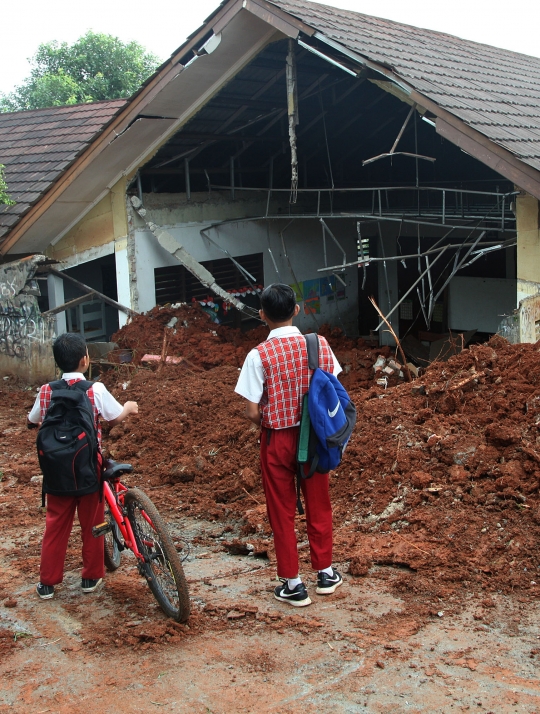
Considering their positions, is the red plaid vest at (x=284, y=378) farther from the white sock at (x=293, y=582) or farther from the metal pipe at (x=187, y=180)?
the metal pipe at (x=187, y=180)

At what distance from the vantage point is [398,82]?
26.7 feet

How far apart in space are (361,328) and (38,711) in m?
13.9

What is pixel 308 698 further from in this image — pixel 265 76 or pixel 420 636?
pixel 265 76

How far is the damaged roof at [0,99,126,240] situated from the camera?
1104 centimetres

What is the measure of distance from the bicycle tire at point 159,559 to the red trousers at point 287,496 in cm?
61

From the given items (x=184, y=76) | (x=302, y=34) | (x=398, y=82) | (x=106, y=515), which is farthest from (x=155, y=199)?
(x=106, y=515)

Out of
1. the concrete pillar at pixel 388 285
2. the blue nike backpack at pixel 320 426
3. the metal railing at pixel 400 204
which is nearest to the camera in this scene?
the blue nike backpack at pixel 320 426

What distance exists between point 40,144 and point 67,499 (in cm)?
987

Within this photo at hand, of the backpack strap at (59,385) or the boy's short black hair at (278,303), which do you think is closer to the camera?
the boy's short black hair at (278,303)

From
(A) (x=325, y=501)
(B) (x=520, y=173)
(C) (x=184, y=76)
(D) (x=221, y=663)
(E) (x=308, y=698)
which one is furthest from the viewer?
(C) (x=184, y=76)

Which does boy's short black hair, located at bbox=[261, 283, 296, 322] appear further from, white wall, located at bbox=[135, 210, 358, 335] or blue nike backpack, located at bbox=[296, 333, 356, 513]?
white wall, located at bbox=[135, 210, 358, 335]

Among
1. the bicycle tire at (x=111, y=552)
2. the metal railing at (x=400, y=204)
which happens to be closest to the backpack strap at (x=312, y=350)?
the bicycle tire at (x=111, y=552)

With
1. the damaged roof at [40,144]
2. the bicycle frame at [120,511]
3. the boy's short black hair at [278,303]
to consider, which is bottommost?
the bicycle frame at [120,511]

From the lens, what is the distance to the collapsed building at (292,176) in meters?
8.80
